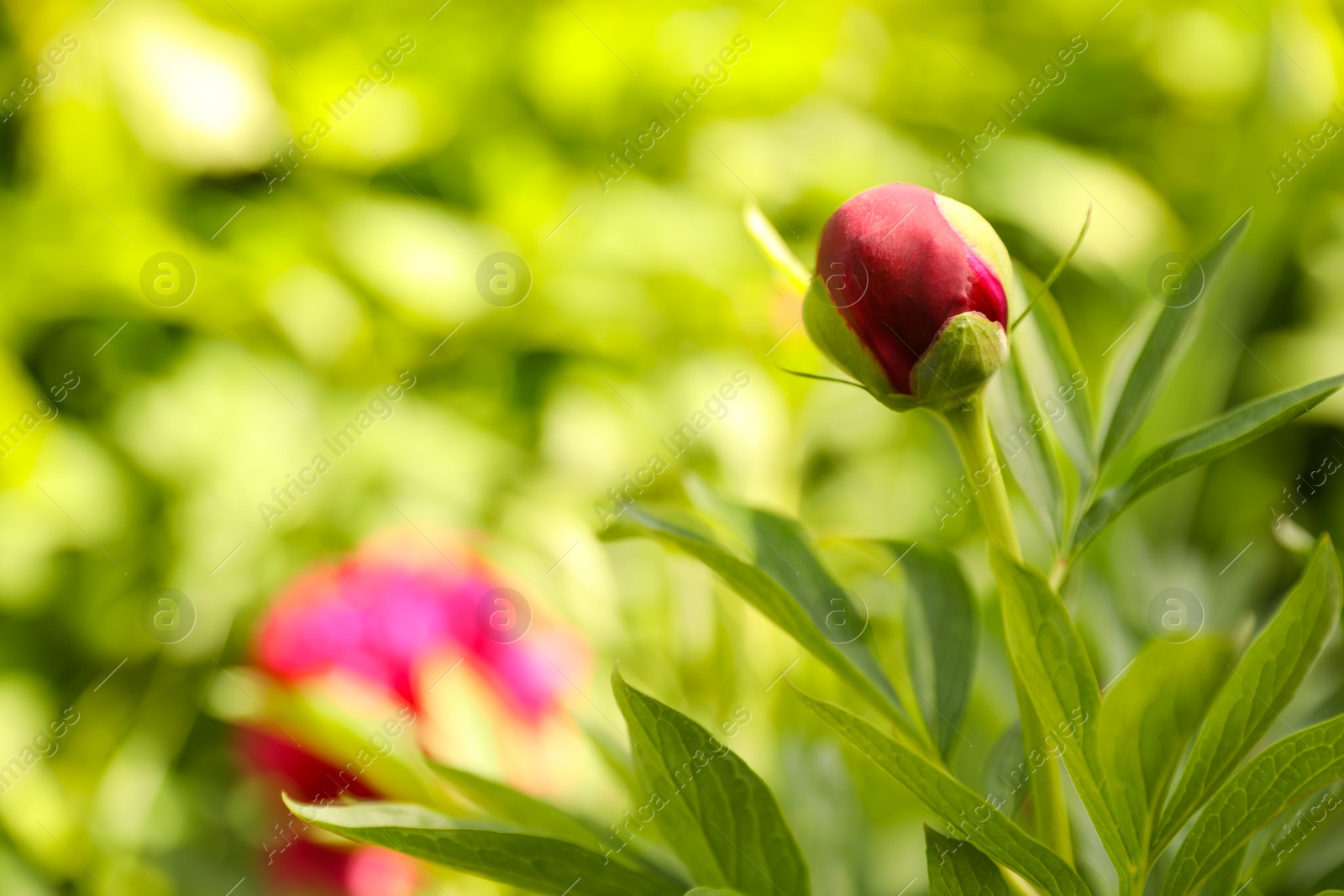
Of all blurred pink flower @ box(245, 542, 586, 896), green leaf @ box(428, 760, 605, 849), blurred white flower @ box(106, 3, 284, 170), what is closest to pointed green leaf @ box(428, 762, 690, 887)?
green leaf @ box(428, 760, 605, 849)

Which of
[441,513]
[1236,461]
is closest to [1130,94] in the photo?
[1236,461]

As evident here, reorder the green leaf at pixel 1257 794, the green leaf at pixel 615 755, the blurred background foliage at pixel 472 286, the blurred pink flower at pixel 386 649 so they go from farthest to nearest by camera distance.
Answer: the blurred background foliage at pixel 472 286, the blurred pink flower at pixel 386 649, the green leaf at pixel 615 755, the green leaf at pixel 1257 794

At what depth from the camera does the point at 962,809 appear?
0.23 meters

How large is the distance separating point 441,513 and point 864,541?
0.67 metres

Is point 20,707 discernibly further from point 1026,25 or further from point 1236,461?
point 1026,25

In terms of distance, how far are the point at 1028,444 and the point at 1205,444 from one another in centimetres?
6

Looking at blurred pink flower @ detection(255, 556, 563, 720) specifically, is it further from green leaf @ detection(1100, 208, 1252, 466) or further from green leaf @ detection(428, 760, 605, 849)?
green leaf @ detection(1100, 208, 1252, 466)

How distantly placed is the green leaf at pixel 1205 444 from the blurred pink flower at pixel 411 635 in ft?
1.44

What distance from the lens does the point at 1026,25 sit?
1247 millimetres

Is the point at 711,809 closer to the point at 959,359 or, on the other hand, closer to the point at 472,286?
the point at 959,359

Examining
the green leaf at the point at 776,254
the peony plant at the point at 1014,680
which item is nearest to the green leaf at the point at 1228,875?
the peony plant at the point at 1014,680

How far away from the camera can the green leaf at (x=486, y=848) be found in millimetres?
250

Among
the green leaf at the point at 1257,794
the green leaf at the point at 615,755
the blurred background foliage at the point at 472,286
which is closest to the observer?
the green leaf at the point at 1257,794

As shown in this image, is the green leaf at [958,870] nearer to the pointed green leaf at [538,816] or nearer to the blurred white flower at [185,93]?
the pointed green leaf at [538,816]
